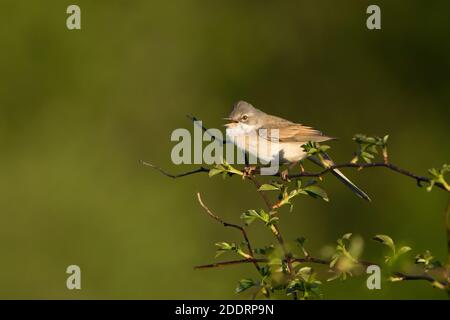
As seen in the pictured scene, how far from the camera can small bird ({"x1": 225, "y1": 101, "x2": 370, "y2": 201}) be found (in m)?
4.18

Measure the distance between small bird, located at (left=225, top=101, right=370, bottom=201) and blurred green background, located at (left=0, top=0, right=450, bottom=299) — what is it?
2.11 m

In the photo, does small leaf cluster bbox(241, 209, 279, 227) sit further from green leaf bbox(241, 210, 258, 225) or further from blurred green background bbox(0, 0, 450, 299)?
blurred green background bbox(0, 0, 450, 299)

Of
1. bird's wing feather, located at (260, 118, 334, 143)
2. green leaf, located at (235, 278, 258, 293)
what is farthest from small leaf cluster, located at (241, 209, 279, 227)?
bird's wing feather, located at (260, 118, 334, 143)

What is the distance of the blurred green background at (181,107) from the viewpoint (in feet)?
21.6

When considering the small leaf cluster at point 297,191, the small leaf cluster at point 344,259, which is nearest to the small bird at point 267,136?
the small leaf cluster at point 297,191

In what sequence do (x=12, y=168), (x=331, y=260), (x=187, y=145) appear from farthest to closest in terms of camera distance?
(x=12, y=168), (x=187, y=145), (x=331, y=260)

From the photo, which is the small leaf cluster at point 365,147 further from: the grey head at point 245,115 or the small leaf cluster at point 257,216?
the grey head at point 245,115

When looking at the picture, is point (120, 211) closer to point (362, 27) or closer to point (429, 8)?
point (362, 27)

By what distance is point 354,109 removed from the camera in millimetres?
7098

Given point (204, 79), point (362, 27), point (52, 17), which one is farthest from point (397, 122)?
point (52, 17)

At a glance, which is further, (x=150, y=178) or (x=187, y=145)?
(x=150, y=178)

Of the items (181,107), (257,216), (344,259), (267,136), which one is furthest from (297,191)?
(181,107)

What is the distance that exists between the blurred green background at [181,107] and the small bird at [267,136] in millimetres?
2113

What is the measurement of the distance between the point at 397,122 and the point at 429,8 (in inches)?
48.0
